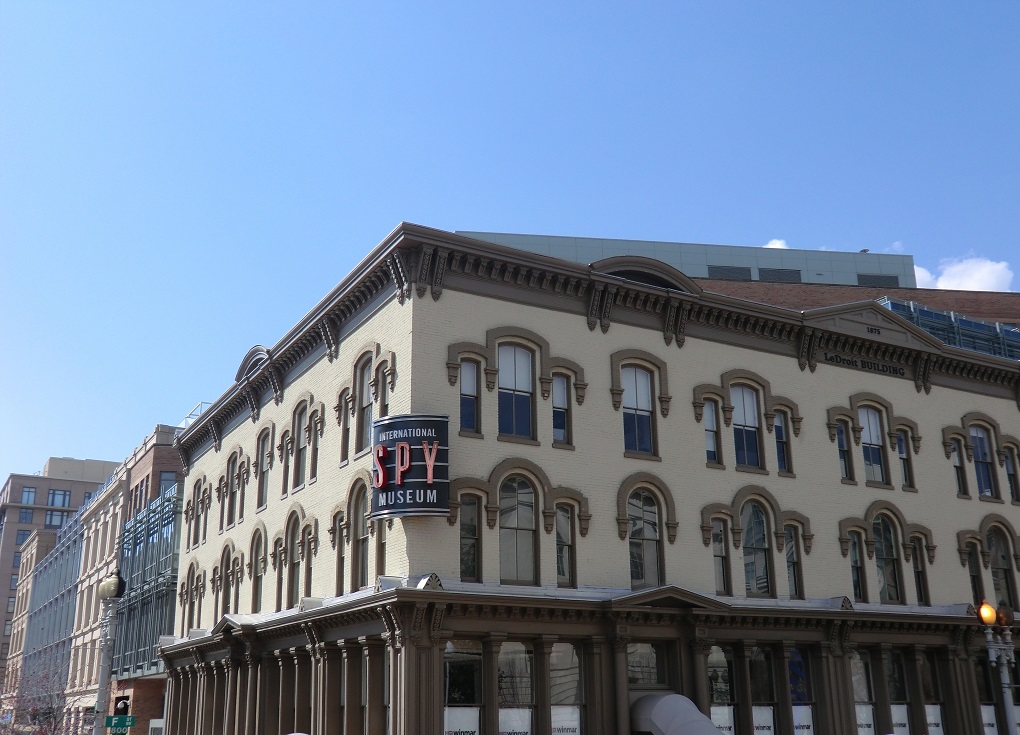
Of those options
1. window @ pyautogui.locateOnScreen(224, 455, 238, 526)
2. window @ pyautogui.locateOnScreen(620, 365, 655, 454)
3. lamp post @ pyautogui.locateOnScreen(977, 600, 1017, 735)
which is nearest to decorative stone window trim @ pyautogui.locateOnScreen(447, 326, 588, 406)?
window @ pyautogui.locateOnScreen(620, 365, 655, 454)

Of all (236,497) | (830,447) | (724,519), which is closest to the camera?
(724,519)

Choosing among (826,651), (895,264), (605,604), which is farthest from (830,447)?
(895,264)

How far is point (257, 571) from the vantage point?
1361 inches

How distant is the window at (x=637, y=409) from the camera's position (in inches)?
1120

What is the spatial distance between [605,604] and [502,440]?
4812mm

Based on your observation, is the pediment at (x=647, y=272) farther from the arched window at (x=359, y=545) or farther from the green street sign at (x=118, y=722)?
the green street sign at (x=118, y=722)

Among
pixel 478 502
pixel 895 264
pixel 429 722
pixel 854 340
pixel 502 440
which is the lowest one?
pixel 429 722

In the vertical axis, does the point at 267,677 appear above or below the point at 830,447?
below

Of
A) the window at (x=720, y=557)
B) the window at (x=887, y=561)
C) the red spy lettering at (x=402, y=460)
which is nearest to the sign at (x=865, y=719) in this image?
the window at (x=887, y=561)

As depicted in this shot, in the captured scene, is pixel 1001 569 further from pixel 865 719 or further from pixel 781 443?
pixel 781 443

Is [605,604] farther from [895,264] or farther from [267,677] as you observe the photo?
[895,264]

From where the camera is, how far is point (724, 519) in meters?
29.2

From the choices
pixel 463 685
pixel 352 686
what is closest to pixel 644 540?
pixel 463 685

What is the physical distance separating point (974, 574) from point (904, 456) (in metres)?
4.67
